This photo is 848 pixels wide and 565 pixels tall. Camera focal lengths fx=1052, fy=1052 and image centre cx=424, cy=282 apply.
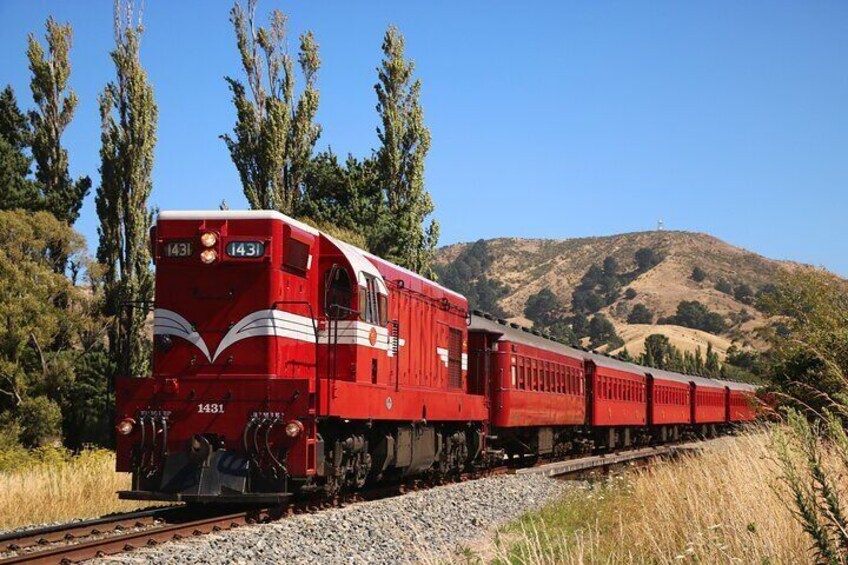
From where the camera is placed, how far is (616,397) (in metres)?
40.4

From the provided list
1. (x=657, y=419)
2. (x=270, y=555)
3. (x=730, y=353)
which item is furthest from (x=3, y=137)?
(x=730, y=353)

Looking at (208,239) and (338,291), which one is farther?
(338,291)

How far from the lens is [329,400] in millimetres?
15094

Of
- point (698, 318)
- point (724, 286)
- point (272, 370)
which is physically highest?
point (724, 286)

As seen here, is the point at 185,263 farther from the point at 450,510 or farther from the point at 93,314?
the point at 93,314

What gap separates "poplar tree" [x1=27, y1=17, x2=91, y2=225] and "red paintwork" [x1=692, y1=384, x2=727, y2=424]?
33.1 meters

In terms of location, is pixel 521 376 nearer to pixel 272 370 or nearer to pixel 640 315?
pixel 272 370

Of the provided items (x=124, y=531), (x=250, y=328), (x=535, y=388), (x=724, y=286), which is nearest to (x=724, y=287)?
(x=724, y=286)

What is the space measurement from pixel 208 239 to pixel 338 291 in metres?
2.45

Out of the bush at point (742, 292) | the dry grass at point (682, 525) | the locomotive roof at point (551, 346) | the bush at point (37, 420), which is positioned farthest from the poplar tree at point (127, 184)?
the bush at point (742, 292)

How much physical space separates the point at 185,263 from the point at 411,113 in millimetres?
34220

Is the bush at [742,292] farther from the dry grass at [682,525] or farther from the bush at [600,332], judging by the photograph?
the dry grass at [682,525]

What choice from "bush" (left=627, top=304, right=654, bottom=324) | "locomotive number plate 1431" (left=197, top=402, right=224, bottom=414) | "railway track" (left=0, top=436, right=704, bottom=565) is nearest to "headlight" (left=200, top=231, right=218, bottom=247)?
"locomotive number plate 1431" (left=197, top=402, right=224, bottom=414)

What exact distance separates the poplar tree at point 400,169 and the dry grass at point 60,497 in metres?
27.1
